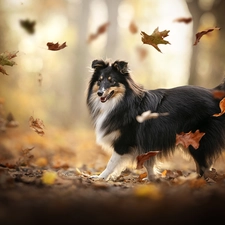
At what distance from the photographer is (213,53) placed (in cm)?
1113

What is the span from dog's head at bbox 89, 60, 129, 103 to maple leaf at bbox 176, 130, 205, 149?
1.09 metres

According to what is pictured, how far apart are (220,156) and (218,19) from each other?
5.53m

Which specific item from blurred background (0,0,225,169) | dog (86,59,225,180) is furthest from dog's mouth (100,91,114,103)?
blurred background (0,0,225,169)

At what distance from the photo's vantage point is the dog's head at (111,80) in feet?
17.0

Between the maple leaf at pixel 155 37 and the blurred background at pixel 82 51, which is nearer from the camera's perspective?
the maple leaf at pixel 155 37

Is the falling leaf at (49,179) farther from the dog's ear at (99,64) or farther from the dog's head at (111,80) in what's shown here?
the dog's ear at (99,64)

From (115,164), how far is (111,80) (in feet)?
3.97

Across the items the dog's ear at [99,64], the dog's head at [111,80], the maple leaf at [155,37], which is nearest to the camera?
the maple leaf at [155,37]

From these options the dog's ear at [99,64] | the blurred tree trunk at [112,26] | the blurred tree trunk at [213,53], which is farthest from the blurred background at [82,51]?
the dog's ear at [99,64]

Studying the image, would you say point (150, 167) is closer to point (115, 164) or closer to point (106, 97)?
point (115, 164)

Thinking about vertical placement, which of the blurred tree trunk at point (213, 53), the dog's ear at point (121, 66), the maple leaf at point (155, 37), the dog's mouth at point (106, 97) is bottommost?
the dog's mouth at point (106, 97)

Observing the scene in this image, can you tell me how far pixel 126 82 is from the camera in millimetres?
5270

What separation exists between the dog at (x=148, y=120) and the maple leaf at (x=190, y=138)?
0.17 meters

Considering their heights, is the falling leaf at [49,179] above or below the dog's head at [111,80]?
below
